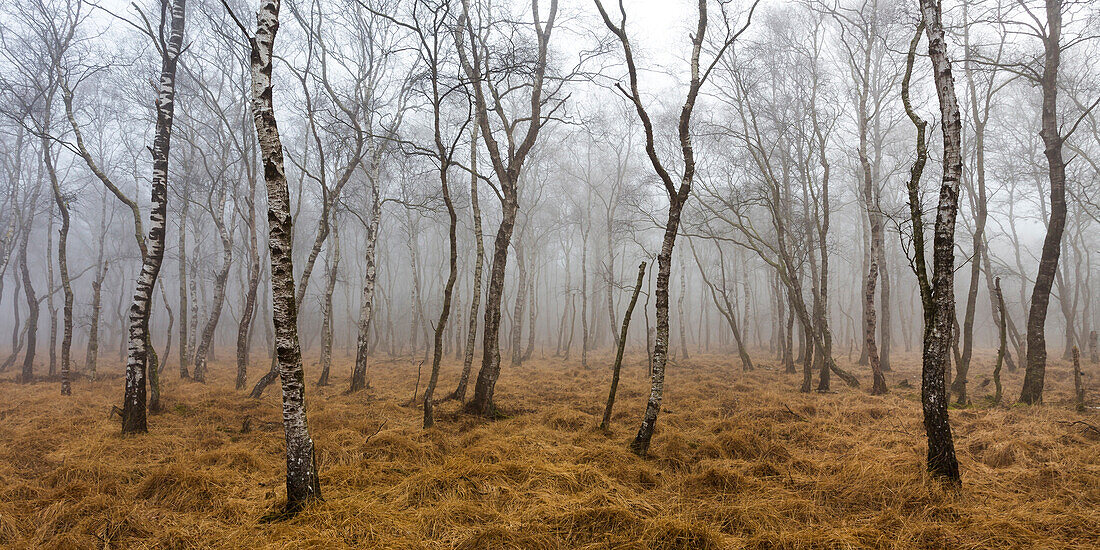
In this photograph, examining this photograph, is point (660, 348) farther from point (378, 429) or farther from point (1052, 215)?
point (1052, 215)

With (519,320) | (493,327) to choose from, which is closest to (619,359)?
(493,327)

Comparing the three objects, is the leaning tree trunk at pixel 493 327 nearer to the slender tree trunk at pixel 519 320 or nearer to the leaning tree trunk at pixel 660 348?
the leaning tree trunk at pixel 660 348

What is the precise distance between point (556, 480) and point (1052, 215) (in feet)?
33.9

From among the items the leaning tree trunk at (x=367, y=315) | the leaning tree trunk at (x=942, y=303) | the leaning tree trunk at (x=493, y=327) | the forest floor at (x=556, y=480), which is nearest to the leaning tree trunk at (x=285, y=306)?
the forest floor at (x=556, y=480)

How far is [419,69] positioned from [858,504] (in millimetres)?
11923

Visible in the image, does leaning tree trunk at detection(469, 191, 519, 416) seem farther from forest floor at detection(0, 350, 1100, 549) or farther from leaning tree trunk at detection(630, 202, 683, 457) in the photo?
leaning tree trunk at detection(630, 202, 683, 457)

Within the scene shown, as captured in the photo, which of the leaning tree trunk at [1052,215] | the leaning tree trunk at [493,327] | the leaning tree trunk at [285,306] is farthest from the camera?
the leaning tree trunk at [1052,215]

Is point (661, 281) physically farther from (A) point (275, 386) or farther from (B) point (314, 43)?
(B) point (314, 43)

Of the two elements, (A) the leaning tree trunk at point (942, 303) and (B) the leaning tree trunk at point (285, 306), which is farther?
(A) the leaning tree trunk at point (942, 303)

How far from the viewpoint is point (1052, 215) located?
7.99 meters

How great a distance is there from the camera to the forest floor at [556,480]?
11.2 feet

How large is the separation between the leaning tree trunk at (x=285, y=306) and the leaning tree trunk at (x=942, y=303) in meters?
5.73

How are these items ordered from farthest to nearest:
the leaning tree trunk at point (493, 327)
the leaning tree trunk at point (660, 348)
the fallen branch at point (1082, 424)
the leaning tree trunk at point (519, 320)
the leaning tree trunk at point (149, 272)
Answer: the leaning tree trunk at point (519, 320) → the leaning tree trunk at point (493, 327) → the leaning tree trunk at point (149, 272) → the fallen branch at point (1082, 424) → the leaning tree trunk at point (660, 348)

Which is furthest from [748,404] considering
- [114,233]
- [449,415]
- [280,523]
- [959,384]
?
[114,233]
